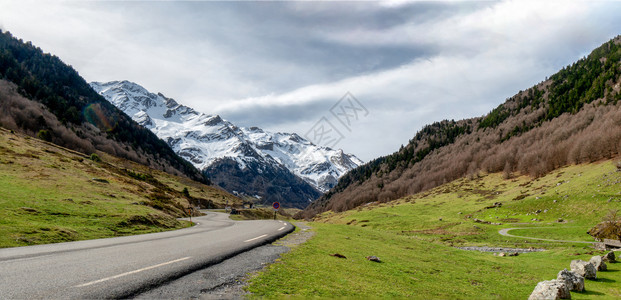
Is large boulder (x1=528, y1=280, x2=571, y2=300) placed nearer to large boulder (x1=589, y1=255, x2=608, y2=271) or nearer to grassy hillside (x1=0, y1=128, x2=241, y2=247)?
large boulder (x1=589, y1=255, x2=608, y2=271)

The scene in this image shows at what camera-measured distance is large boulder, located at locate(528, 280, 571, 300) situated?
13.3m

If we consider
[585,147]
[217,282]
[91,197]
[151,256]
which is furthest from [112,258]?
[585,147]

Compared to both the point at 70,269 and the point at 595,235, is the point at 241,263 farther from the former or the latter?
the point at 595,235

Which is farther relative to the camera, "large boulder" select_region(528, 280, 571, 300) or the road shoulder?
"large boulder" select_region(528, 280, 571, 300)

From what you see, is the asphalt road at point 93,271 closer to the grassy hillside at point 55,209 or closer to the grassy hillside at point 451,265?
the grassy hillside at point 451,265

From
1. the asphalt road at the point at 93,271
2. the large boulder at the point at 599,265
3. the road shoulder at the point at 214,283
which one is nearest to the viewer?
the asphalt road at the point at 93,271

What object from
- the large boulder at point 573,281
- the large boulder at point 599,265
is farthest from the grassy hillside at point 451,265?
the large boulder at point 599,265

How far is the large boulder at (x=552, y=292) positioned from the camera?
13.3 meters

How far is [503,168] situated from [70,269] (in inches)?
8206

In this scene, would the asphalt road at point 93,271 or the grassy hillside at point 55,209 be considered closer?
the asphalt road at point 93,271

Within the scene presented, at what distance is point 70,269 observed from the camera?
10852 millimetres

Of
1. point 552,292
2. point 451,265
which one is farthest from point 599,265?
point 552,292

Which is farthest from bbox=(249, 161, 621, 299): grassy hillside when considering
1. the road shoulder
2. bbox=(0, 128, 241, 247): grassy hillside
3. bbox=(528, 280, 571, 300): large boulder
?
bbox=(0, 128, 241, 247): grassy hillside

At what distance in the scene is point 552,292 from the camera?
44.5 ft
